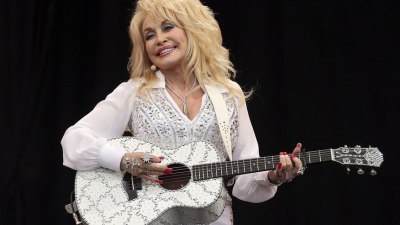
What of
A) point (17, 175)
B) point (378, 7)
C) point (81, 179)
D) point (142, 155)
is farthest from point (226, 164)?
point (378, 7)

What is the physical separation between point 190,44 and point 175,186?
79 cm

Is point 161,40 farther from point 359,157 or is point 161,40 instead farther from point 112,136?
point 359,157

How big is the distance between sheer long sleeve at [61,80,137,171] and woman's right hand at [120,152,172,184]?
1.7 inches

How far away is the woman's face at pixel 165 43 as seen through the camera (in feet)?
7.41

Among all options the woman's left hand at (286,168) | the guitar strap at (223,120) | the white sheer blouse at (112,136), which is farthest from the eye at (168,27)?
the woman's left hand at (286,168)

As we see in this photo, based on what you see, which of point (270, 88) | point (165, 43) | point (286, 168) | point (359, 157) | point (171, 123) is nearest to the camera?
point (359, 157)

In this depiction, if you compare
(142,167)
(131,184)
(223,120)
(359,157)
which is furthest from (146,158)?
(359,157)

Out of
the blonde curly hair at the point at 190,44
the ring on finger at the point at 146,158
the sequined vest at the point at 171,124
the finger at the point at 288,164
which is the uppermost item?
the blonde curly hair at the point at 190,44

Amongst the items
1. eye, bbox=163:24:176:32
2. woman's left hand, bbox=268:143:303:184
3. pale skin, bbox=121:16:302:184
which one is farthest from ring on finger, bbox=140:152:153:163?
eye, bbox=163:24:176:32

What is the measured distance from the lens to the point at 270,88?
3.34 m

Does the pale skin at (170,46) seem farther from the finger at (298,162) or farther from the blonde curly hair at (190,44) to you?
the finger at (298,162)

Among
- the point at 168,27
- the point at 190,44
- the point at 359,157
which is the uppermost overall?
the point at 168,27

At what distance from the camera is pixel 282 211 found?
3.25 meters

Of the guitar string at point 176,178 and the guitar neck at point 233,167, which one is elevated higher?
the guitar neck at point 233,167
